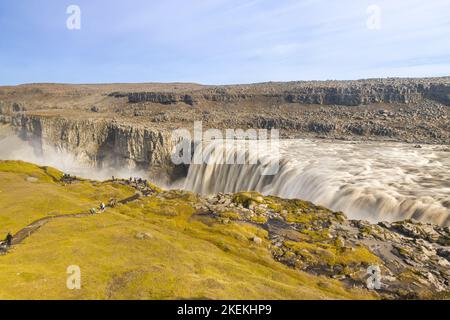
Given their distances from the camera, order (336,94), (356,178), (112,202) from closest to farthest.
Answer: (112,202), (356,178), (336,94)

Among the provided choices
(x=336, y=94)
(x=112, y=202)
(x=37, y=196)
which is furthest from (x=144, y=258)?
(x=336, y=94)

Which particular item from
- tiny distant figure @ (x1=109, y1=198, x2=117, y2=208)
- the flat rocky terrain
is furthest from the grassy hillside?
the flat rocky terrain

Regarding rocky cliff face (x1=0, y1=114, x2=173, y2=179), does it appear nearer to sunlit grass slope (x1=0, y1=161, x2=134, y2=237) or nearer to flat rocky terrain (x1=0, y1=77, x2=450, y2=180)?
flat rocky terrain (x1=0, y1=77, x2=450, y2=180)

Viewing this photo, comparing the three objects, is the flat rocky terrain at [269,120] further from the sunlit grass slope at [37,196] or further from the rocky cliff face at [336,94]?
the sunlit grass slope at [37,196]

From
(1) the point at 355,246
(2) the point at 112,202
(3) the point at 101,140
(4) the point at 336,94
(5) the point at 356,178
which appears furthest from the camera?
(4) the point at 336,94

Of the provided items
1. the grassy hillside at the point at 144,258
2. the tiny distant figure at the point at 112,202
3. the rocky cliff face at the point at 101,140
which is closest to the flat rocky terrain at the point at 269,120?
the rocky cliff face at the point at 101,140

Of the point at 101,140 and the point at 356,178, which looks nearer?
the point at 356,178

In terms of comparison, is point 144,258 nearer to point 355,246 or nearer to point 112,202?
point 355,246
